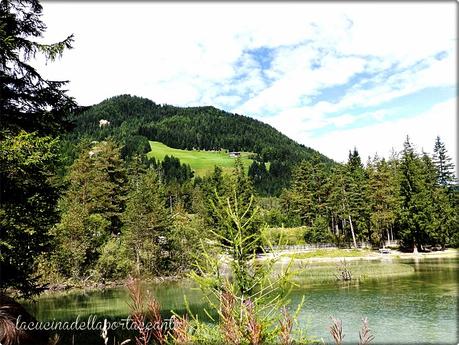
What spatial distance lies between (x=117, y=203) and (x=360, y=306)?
41.9 metres

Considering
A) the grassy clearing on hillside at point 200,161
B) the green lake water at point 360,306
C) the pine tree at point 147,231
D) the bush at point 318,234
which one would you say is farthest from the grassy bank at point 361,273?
the grassy clearing on hillside at point 200,161

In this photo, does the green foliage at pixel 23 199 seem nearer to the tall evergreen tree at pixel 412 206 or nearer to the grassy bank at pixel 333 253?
the grassy bank at pixel 333 253

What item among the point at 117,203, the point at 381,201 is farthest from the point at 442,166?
the point at 117,203

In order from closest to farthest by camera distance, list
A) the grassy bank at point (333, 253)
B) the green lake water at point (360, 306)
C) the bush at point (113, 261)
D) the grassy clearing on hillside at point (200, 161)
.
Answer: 1. the green lake water at point (360, 306)
2. the bush at point (113, 261)
3. the grassy bank at point (333, 253)
4. the grassy clearing on hillside at point (200, 161)

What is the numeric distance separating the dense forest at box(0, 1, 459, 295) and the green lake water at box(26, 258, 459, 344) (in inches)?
153

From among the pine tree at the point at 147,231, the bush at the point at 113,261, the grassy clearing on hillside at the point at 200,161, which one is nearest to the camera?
the bush at the point at 113,261

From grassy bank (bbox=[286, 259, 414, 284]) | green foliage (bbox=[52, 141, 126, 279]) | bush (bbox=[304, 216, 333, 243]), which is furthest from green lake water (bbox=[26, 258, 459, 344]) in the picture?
bush (bbox=[304, 216, 333, 243])

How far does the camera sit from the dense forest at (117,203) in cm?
1269

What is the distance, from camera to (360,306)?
25672 millimetres

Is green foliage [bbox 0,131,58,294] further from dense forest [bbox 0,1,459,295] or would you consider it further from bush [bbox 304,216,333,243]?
bush [bbox 304,216,333,243]

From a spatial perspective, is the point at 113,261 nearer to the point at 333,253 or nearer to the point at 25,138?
the point at 25,138

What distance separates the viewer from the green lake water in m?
18.9

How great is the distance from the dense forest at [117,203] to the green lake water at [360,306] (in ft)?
12.7

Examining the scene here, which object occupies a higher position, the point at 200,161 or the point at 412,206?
the point at 200,161
